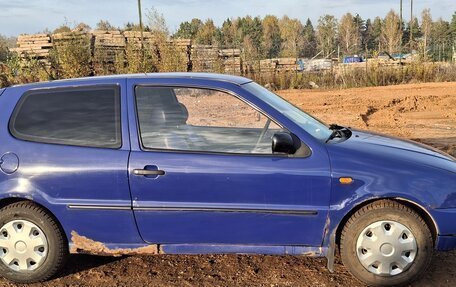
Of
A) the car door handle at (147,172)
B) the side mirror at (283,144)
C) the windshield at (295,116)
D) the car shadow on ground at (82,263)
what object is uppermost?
the windshield at (295,116)

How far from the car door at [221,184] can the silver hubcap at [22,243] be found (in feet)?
2.89

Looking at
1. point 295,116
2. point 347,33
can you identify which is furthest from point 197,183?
point 347,33

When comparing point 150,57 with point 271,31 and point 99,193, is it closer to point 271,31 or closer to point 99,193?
point 99,193

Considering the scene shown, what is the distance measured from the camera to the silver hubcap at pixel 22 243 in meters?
3.85

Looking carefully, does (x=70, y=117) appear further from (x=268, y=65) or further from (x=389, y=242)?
(x=268, y=65)

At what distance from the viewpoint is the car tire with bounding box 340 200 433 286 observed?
141 inches

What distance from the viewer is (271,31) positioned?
9194 centimetres

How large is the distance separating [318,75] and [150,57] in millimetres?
8703

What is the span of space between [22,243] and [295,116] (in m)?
2.54

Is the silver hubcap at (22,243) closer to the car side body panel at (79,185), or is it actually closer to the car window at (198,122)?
the car side body panel at (79,185)

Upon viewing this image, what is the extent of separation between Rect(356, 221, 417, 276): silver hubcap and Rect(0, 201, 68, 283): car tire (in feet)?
8.12

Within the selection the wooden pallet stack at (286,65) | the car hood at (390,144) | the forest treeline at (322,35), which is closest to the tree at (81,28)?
the forest treeline at (322,35)

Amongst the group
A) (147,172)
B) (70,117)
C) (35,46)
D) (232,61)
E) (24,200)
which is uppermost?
(35,46)

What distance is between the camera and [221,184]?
361 centimetres
